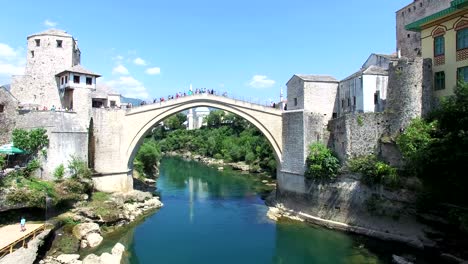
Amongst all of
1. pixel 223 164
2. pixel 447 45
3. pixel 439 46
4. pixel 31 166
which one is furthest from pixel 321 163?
pixel 223 164

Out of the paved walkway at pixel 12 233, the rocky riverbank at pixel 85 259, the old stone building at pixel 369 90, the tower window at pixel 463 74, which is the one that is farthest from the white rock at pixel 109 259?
the tower window at pixel 463 74

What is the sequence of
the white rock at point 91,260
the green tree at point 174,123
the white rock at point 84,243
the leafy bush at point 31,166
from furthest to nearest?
the green tree at point 174,123, the leafy bush at point 31,166, the white rock at point 84,243, the white rock at point 91,260

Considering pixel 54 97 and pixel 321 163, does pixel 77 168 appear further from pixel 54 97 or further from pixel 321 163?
pixel 321 163

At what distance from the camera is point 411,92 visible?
18.5 m

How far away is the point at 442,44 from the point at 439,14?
4.79 feet

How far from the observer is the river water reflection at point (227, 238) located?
15.9m

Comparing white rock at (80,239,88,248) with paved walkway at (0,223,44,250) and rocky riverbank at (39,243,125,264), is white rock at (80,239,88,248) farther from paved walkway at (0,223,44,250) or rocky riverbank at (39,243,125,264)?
paved walkway at (0,223,44,250)

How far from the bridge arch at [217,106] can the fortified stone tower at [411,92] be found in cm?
702

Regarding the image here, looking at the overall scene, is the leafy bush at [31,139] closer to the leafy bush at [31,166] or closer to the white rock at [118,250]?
the leafy bush at [31,166]

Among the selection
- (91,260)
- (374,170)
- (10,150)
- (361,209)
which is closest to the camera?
(91,260)

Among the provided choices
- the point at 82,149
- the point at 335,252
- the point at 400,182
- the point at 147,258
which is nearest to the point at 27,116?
the point at 82,149

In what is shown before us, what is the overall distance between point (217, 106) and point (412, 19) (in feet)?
47.5

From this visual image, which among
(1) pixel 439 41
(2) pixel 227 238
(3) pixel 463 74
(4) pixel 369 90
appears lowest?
(2) pixel 227 238

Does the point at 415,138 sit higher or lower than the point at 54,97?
lower
